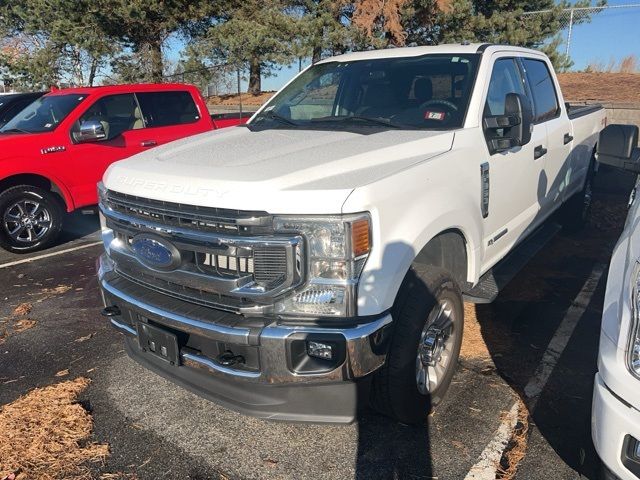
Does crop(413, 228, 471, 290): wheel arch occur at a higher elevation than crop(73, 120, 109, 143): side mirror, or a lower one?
lower

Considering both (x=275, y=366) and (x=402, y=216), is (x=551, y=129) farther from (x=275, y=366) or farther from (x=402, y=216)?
(x=275, y=366)

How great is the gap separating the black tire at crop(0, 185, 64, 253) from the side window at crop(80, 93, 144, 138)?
109 cm

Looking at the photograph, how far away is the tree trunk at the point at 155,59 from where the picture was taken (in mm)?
20527

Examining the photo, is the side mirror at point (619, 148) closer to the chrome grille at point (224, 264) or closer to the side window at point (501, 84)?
the side window at point (501, 84)

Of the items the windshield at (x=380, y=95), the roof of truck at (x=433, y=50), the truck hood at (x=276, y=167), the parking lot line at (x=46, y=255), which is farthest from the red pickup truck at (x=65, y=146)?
the truck hood at (x=276, y=167)

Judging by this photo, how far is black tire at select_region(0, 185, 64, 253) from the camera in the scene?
251 inches

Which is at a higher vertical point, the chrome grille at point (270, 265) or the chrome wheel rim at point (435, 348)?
the chrome grille at point (270, 265)

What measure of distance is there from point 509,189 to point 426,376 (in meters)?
1.57

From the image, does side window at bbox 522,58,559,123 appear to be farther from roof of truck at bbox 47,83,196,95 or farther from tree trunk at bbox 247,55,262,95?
tree trunk at bbox 247,55,262,95

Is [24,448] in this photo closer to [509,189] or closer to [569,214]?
[509,189]

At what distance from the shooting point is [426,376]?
2979 mm

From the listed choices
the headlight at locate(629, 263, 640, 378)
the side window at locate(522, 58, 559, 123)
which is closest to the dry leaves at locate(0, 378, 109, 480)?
the headlight at locate(629, 263, 640, 378)

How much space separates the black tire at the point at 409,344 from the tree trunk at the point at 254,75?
16.8 metres

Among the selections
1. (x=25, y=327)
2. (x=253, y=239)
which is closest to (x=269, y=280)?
(x=253, y=239)
